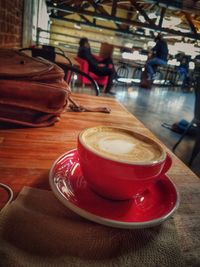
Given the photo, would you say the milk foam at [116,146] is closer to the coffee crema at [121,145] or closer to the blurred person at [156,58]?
the coffee crema at [121,145]

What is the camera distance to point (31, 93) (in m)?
0.59

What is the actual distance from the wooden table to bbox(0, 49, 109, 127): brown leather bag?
34 mm

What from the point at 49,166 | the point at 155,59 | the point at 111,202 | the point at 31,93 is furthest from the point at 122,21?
the point at 111,202

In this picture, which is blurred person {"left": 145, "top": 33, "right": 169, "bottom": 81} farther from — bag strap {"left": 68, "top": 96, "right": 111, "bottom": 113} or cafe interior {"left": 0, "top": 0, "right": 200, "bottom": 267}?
cafe interior {"left": 0, "top": 0, "right": 200, "bottom": 267}

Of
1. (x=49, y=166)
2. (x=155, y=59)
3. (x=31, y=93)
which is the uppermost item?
(x=155, y=59)

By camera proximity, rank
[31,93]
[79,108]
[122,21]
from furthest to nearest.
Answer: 1. [122,21]
2. [79,108]
3. [31,93]

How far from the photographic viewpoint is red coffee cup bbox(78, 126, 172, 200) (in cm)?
31

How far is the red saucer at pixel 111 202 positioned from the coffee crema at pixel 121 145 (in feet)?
0.24

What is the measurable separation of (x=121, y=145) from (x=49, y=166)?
0.54 ft

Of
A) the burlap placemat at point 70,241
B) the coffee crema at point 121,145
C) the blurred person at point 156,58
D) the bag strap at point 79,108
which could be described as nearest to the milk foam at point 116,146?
the coffee crema at point 121,145

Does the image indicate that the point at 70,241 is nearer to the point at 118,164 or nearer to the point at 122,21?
the point at 118,164

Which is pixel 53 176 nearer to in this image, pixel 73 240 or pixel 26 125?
pixel 73 240

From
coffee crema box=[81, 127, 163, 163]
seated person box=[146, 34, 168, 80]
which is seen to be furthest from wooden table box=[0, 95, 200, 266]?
seated person box=[146, 34, 168, 80]

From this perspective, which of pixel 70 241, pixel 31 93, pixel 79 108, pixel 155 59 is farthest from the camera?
pixel 155 59
